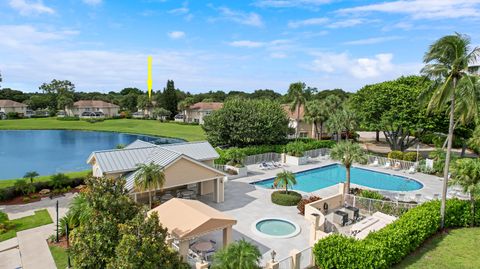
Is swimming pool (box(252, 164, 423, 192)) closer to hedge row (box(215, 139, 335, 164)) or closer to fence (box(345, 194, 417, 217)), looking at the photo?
hedge row (box(215, 139, 335, 164))

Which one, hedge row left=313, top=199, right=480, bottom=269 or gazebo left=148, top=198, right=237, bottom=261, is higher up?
gazebo left=148, top=198, right=237, bottom=261

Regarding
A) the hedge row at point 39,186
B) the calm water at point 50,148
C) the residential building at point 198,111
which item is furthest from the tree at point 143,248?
the residential building at point 198,111

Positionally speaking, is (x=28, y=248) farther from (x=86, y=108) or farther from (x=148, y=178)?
(x=86, y=108)

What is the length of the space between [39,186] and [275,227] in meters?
19.7

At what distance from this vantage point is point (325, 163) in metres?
37.5

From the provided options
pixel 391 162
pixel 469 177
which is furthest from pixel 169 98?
pixel 469 177

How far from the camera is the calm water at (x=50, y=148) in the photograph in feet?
127

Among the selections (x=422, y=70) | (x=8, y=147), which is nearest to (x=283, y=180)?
(x=422, y=70)

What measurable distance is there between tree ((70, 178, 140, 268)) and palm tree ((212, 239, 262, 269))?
3870mm

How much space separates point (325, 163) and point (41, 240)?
97.8 ft

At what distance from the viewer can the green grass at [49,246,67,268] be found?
14.7 metres

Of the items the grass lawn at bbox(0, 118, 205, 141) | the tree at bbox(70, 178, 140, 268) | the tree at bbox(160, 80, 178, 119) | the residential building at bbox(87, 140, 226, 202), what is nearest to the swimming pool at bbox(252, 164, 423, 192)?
the residential building at bbox(87, 140, 226, 202)

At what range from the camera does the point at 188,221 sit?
47.2ft

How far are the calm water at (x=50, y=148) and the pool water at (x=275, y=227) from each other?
27.5 m
